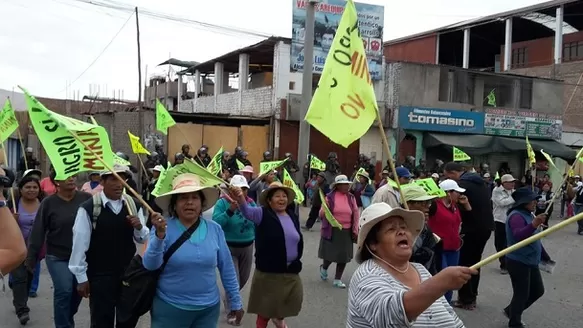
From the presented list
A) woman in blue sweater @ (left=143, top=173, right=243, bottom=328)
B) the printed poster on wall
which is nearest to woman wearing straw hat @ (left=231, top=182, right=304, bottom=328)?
woman in blue sweater @ (left=143, top=173, right=243, bottom=328)

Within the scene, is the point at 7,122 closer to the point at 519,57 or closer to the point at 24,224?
the point at 24,224

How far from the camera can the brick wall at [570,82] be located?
3153cm

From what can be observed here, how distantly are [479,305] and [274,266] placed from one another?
3.45m

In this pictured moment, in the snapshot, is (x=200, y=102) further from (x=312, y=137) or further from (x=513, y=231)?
(x=513, y=231)

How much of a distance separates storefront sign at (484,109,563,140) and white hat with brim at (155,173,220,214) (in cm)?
2276

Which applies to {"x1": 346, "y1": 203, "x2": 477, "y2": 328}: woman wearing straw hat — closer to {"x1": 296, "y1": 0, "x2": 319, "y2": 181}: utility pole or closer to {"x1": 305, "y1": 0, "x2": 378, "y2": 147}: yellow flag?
{"x1": 305, "y1": 0, "x2": 378, "y2": 147}: yellow flag

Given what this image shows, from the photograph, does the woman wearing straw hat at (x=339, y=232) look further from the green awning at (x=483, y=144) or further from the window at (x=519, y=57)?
the window at (x=519, y=57)

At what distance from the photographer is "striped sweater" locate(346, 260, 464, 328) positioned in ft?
7.18

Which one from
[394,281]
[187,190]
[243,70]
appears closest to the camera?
[394,281]

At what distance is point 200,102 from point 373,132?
35.5ft

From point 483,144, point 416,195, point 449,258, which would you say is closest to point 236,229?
point 416,195

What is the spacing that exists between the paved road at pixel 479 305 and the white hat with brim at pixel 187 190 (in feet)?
8.20

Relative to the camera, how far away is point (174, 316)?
355 cm

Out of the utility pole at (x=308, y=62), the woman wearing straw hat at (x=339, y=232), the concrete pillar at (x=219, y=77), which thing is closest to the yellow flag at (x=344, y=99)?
the woman wearing straw hat at (x=339, y=232)
